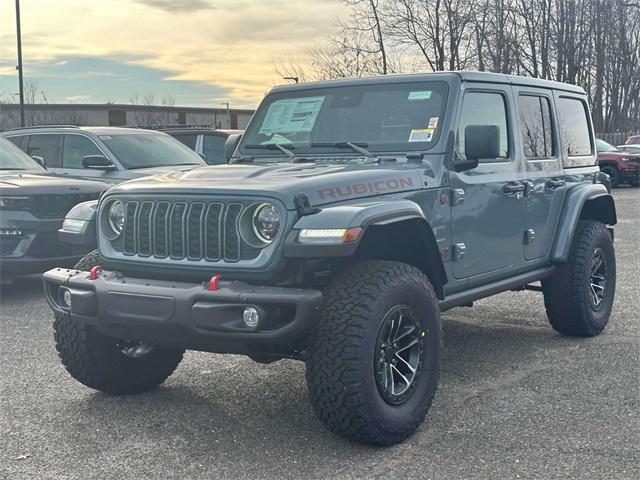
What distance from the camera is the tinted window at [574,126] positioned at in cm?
644

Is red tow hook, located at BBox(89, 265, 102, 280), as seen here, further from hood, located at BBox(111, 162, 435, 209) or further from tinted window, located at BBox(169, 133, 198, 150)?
tinted window, located at BBox(169, 133, 198, 150)

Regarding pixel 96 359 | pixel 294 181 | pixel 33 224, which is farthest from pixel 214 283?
pixel 33 224

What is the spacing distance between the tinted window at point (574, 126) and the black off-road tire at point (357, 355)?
2932mm

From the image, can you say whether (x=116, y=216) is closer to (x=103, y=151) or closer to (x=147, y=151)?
(x=103, y=151)

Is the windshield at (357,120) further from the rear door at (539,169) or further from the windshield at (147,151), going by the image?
the windshield at (147,151)

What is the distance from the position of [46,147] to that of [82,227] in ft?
21.5

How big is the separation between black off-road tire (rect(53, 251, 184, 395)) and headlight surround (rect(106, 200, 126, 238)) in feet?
0.73

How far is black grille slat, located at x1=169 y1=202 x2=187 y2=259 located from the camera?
4082 millimetres

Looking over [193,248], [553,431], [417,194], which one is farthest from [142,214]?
[553,431]

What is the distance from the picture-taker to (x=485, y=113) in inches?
212

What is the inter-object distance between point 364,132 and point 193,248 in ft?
5.15

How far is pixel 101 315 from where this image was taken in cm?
409

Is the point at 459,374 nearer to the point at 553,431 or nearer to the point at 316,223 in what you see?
the point at 553,431

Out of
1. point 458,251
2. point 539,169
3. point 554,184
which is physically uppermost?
point 539,169
